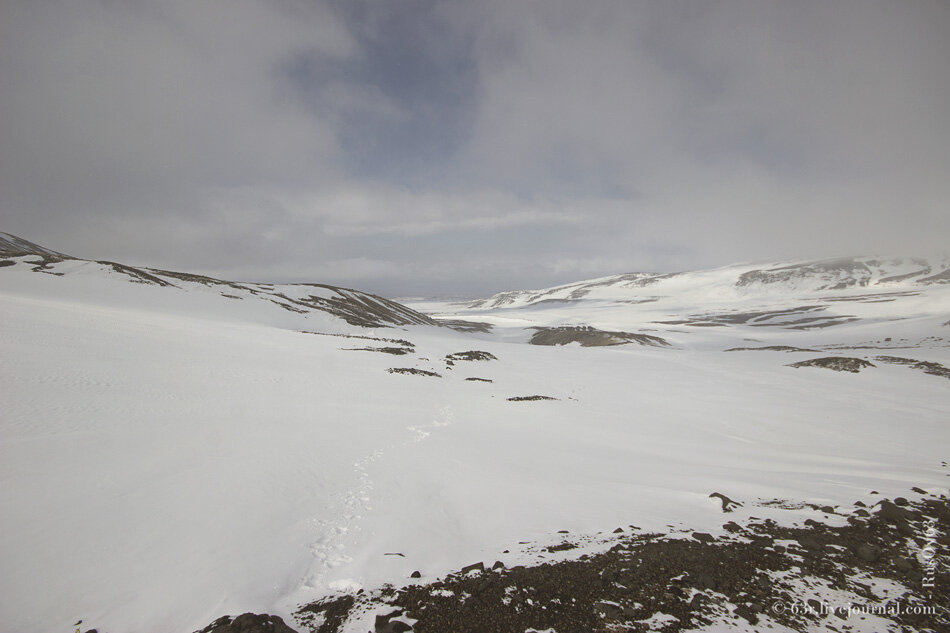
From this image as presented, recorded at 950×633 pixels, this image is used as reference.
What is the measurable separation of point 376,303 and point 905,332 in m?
91.6

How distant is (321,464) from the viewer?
8.21 meters

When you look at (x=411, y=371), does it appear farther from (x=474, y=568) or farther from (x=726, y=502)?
(x=474, y=568)

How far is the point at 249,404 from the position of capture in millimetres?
11742

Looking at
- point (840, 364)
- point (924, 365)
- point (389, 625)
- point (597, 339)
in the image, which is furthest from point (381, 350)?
point (924, 365)

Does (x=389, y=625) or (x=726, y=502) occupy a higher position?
(x=726, y=502)

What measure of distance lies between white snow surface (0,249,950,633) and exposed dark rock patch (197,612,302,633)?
25 centimetres

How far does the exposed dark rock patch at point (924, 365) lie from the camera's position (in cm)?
2408

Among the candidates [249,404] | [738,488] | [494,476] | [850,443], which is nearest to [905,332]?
[850,443]

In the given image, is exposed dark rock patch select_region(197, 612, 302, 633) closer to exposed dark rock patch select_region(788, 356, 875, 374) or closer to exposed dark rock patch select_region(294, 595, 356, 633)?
exposed dark rock patch select_region(294, 595, 356, 633)

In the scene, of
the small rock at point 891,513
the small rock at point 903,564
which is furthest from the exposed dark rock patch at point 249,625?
the small rock at point 891,513

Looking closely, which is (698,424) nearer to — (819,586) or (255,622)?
(819,586)

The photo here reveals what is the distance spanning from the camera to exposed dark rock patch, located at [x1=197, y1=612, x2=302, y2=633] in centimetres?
356

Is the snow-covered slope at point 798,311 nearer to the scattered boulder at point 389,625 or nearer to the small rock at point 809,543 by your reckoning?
the small rock at point 809,543

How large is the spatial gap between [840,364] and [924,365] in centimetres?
532
